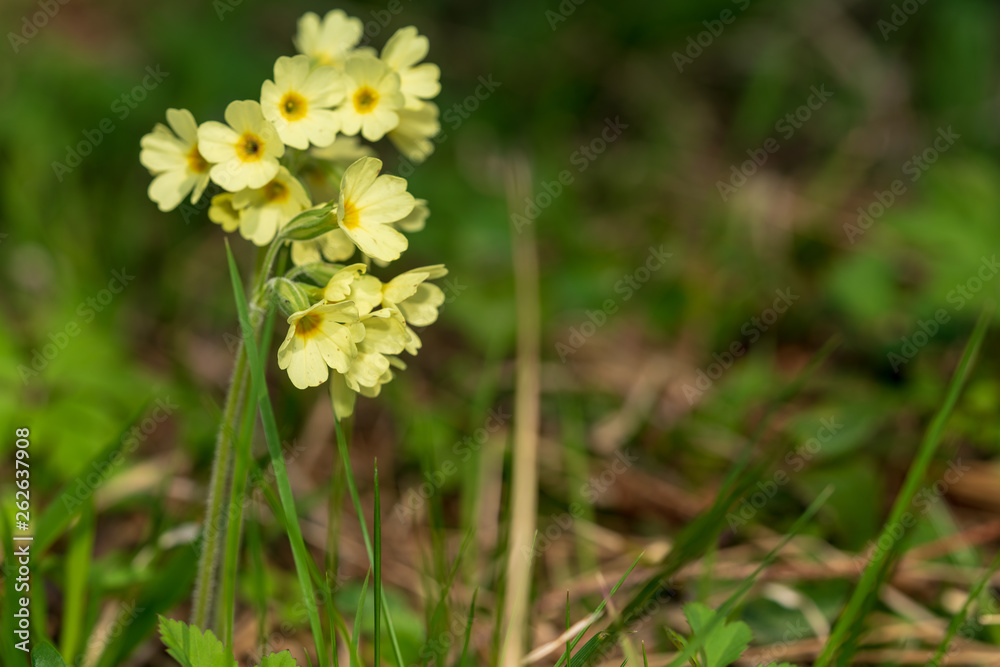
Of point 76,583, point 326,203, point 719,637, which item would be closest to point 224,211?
point 326,203

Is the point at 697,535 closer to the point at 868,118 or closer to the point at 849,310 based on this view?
the point at 849,310

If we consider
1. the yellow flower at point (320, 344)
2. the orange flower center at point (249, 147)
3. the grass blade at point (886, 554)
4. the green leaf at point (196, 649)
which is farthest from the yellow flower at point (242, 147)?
the grass blade at point (886, 554)

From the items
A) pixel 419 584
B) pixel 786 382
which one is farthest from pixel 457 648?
pixel 786 382

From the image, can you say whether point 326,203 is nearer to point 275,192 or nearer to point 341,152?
point 275,192

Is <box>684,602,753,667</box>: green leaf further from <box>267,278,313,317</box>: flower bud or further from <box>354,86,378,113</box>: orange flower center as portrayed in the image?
<box>354,86,378,113</box>: orange flower center

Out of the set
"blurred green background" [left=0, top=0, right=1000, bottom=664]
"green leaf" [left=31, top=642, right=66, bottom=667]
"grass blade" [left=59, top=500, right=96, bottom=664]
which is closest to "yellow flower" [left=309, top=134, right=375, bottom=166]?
"blurred green background" [left=0, top=0, right=1000, bottom=664]

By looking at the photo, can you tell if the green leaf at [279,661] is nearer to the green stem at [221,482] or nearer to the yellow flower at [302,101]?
the green stem at [221,482]
